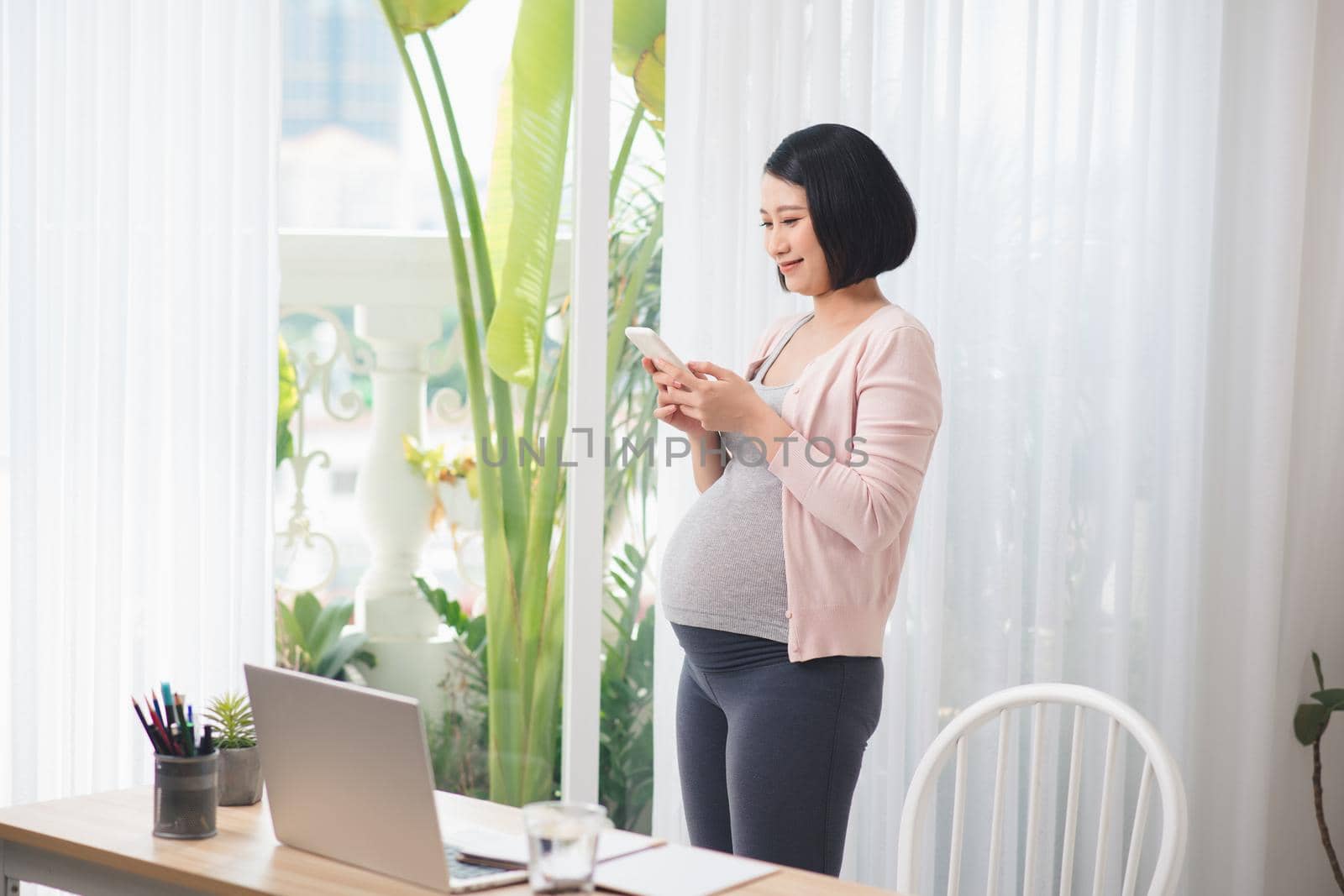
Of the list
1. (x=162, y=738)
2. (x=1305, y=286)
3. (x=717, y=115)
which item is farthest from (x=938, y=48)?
(x=162, y=738)

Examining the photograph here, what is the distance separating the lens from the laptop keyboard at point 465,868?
3.73 feet

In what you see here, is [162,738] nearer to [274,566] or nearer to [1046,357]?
[274,566]

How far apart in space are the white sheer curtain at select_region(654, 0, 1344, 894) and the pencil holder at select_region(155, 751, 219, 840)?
1.59 m

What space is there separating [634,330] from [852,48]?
4.18 ft

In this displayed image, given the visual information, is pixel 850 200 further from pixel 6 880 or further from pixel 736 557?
pixel 6 880

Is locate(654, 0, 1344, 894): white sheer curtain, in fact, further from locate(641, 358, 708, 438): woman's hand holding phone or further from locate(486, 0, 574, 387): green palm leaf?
locate(641, 358, 708, 438): woman's hand holding phone

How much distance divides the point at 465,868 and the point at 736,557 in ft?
1.98

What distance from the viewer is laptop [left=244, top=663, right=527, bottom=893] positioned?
1.10 m

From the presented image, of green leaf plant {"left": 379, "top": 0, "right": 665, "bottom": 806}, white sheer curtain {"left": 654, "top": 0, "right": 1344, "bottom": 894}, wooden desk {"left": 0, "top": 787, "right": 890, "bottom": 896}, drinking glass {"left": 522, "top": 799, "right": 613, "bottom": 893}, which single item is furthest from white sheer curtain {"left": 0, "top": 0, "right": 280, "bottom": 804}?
drinking glass {"left": 522, "top": 799, "right": 613, "bottom": 893}

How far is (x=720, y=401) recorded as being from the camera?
63.7 inches

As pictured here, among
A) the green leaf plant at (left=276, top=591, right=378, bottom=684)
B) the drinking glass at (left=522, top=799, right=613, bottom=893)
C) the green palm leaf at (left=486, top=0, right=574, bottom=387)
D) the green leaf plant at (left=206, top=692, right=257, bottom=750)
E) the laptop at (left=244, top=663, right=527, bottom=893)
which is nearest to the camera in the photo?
the drinking glass at (left=522, top=799, right=613, bottom=893)

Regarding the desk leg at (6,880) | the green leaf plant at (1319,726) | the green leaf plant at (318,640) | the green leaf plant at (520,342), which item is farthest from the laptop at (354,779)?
the green leaf plant at (1319,726)

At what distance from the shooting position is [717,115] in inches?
103

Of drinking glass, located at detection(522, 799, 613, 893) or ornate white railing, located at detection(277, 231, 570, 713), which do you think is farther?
ornate white railing, located at detection(277, 231, 570, 713)
